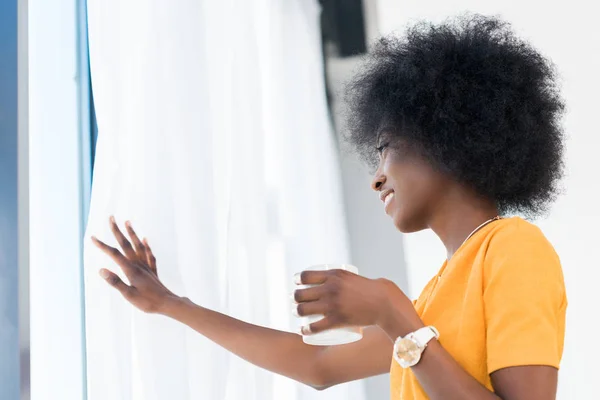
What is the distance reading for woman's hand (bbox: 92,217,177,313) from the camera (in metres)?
1.18

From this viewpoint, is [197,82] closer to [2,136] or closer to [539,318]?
[2,136]

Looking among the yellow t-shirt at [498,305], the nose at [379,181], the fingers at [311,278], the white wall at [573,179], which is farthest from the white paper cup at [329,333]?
the white wall at [573,179]

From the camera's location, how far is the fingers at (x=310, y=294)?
2.72 ft

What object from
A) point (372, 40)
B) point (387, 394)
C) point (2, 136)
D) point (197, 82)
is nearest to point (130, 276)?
point (2, 136)

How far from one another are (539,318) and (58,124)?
0.94 meters

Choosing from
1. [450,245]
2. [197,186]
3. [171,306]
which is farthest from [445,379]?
[197,186]

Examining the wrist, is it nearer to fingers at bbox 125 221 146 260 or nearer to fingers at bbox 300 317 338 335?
fingers at bbox 125 221 146 260

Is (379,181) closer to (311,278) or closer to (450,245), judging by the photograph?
(450,245)

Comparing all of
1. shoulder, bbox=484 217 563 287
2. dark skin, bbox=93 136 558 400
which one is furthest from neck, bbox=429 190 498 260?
shoulder, bbox=484 217 563 287

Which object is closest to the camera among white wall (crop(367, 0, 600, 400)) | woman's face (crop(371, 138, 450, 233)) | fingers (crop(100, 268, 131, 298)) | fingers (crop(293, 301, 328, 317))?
fingers (crop(293, 301, 328, 317))

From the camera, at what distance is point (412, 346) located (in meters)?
0.85

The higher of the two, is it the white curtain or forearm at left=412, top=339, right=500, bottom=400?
the white curtain

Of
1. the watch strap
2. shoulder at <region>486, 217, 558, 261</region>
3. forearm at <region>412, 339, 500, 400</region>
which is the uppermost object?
shoulder at <region>486, 217, 558, 261</region>

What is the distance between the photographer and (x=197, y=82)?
142 centimetres
